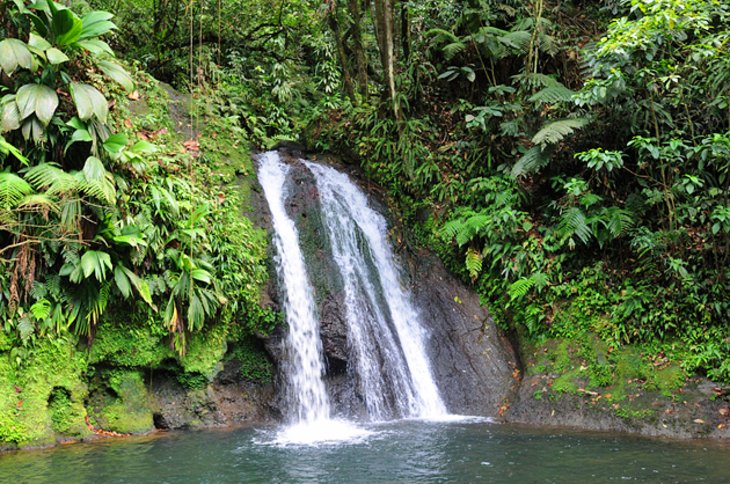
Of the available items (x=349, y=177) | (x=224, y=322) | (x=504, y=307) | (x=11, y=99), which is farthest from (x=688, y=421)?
(x=11, y=99)

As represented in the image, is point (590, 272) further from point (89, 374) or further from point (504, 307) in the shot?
point (89, 374)

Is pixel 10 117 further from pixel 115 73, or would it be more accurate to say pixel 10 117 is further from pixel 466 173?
pixel 466 173

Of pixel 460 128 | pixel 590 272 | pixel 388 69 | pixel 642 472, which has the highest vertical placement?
pixel 388 69

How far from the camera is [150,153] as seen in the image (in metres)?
8.39

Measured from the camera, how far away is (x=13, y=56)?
6961mm

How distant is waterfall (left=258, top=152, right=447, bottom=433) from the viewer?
8945 millimetres

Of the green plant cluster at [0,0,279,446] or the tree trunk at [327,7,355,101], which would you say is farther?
the tree trunk at [327,7,355,101]

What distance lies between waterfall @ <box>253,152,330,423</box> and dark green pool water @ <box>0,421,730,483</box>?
106 cm

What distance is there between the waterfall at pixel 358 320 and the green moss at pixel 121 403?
201 centimetres

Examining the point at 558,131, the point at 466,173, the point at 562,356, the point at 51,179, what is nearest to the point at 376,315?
the point at 562,356

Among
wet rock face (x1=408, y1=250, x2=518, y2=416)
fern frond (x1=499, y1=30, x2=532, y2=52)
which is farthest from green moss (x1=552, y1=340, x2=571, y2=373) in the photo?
fern frond (x1=499, y1=30, x2=532, y2=52)

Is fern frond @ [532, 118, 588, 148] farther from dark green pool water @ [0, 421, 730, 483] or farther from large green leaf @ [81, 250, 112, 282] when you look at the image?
large green leaf @ [81, 250, 112, 282]

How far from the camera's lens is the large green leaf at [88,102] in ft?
24.1

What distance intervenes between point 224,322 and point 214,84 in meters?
7.65
